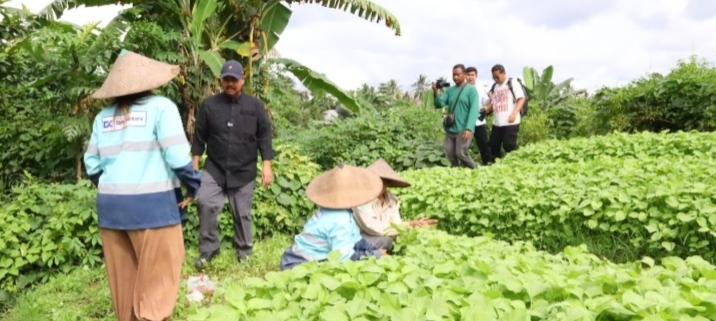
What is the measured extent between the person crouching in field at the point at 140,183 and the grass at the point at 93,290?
19.2 inches

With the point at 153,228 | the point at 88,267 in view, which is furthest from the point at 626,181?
the point at 88,267

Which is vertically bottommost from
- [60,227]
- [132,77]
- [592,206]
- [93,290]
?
[93,290]

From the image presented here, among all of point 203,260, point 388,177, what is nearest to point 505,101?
point 388,177

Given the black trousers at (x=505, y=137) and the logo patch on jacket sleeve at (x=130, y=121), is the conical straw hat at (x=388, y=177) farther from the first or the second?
the black trousers at (x=505, y=137)

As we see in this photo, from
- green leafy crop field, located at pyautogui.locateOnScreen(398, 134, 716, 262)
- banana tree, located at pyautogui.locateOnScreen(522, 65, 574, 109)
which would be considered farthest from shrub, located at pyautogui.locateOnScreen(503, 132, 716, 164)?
banana tree, located at pyautogui.locateOnScreen(522, 65, 574, 109)

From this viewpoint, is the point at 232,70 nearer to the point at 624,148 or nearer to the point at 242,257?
the point at 242,257

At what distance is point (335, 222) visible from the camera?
379cm

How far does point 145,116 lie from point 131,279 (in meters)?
1.05

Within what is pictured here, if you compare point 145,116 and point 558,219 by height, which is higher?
point 145,116

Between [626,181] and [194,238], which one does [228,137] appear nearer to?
[194,238]

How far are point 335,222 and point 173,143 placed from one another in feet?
3.57

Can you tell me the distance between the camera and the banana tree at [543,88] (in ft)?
53.9

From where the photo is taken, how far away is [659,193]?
178 inches

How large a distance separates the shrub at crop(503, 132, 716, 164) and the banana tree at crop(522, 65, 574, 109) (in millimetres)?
7389
